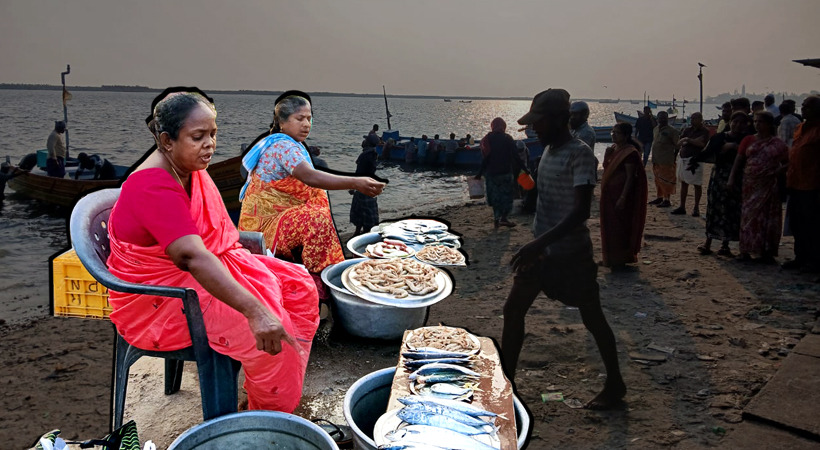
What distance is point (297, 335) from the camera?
2789mm

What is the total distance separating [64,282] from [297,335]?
1601 millimetres

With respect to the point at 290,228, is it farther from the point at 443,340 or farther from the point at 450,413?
the point at 450,413

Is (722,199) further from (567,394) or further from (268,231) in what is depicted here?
(268,231)

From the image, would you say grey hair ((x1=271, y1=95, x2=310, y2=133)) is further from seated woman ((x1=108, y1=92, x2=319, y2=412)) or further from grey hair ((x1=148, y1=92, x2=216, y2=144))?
grey hair ((x1=148, y1=92, x2=216, y2=144))

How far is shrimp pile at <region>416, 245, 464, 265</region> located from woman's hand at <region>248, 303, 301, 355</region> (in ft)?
9.34

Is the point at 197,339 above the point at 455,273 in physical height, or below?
above

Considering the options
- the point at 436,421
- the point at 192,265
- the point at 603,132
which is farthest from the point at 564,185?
the point at 603,132

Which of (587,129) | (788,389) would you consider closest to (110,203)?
(788,389)

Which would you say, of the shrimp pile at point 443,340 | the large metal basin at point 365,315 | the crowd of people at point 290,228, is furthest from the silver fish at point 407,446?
the large metal basin at point 365,315

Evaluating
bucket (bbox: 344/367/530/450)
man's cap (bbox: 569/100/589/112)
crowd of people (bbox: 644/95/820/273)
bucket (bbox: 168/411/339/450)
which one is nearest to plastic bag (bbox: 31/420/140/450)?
bucket (bbox: 168/411/339/450)

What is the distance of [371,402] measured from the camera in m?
2.72

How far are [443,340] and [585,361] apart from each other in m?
2.14

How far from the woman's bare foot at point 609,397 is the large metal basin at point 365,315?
1532mm

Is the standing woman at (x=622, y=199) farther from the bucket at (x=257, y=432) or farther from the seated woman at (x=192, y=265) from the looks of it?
the bucket at (x=257, y=432)
